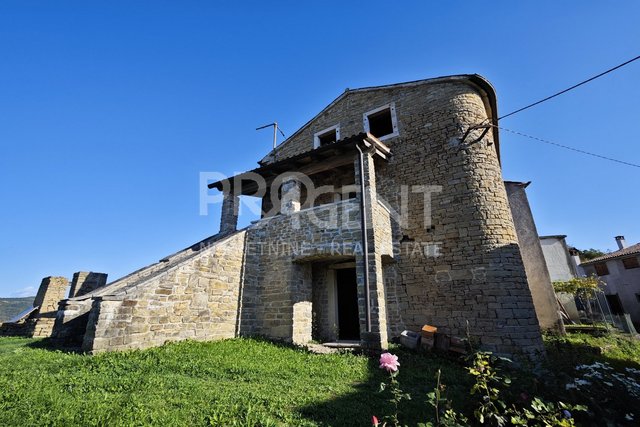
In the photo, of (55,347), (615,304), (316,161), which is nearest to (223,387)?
(55,347)

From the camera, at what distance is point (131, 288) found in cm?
597

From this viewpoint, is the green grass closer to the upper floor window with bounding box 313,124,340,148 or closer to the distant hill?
the upper floor window with bounding box 313,124,340,148

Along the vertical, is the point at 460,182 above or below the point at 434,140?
below

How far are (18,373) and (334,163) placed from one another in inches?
313

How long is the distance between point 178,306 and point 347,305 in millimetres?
5017

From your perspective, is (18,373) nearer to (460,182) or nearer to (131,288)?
(131,288)

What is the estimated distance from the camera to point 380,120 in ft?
37.0

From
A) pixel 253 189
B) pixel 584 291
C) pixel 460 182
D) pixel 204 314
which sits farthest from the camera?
pixel 584 291

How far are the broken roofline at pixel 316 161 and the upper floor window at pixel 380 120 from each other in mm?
1520

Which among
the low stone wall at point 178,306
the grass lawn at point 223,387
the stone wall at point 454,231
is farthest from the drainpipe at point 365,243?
the low stone wall at point 178,306

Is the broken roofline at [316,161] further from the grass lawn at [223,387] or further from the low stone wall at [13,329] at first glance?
the low stone wall at [13,329]

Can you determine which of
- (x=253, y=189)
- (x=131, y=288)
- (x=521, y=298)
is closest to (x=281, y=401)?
(x=131, y=288)

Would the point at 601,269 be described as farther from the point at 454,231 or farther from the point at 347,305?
the point at 347,305

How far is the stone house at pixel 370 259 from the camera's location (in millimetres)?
6555
